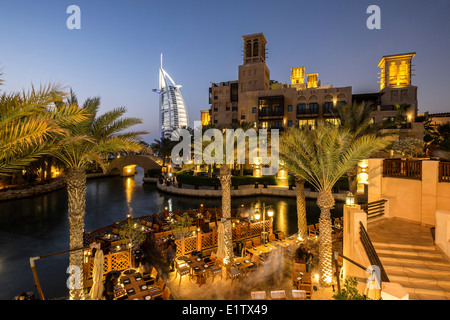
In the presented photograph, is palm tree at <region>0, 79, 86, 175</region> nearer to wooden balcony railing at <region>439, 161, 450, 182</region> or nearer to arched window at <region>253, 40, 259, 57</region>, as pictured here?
wooden balcony railing at <region>439, 161, 450, 182</region>

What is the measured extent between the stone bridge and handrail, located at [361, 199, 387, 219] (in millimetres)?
43910

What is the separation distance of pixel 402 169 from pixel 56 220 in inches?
1117

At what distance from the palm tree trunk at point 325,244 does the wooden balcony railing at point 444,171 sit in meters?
5.65

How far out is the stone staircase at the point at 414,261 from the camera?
6945 millimetres

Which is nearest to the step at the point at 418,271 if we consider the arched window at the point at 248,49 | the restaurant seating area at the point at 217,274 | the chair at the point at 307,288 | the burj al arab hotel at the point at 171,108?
the chair at the point at 307,288

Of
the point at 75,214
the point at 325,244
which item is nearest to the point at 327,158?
the point at 325,244

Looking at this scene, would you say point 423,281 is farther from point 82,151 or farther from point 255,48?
point 255,48

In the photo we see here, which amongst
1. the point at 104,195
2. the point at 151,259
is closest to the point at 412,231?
the point at 151,259

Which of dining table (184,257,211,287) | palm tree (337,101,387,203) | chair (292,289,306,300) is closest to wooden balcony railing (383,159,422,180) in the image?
palm tree (337,101,387,203)

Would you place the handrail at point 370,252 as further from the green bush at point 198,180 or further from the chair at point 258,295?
the green bush at point 198,180

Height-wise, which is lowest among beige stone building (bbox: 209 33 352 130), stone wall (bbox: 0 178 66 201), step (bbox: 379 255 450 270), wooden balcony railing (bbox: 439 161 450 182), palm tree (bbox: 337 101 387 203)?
stone wall (bbox: 0 178 66 201)

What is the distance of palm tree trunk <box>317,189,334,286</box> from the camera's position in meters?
9.01
